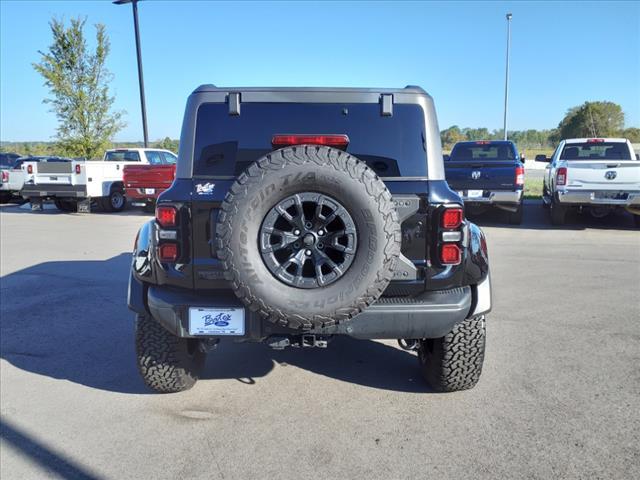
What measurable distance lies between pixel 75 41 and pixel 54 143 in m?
4.29

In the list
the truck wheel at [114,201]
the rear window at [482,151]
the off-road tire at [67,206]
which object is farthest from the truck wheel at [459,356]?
the off-road tire at [67,206]

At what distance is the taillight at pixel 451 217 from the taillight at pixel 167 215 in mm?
1489

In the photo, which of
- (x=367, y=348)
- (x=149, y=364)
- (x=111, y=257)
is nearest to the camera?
(x=149, y=364)

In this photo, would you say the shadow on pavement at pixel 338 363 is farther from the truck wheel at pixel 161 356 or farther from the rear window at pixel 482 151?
the rear window at pixel 482 151

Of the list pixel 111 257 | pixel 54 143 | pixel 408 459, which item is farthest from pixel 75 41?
pixel 408 459

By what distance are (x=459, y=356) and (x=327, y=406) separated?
2.98 ft

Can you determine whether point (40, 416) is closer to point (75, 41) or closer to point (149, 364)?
point (149, 364)

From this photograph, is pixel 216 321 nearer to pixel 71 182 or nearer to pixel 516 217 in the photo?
→ pixel 516 217

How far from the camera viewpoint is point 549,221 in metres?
12.6

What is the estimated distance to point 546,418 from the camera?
10.6 ft

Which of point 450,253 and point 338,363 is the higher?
point 450,253

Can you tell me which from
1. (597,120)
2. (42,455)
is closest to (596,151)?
(42,455)

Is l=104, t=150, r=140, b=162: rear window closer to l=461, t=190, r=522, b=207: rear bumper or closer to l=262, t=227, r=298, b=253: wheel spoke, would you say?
l=461, t=190, r=522, b=207: rear bumper

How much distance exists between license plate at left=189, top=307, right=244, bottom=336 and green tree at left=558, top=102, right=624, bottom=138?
42.3m
